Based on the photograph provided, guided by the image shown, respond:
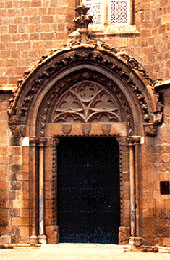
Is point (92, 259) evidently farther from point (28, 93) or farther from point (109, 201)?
point (28, 93)

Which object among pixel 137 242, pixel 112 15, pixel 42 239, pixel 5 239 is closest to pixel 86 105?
pixel 112 15

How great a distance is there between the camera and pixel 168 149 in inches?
478

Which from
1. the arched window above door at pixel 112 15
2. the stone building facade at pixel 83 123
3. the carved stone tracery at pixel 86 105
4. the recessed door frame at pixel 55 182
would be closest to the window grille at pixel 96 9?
the arched window above door at pixel 112 15

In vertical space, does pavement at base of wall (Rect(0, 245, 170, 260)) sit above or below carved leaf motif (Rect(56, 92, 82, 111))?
below

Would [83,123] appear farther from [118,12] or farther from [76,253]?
[76,253]

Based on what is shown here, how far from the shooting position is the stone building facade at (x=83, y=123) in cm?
1231

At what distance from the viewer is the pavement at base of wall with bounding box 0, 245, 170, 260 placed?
11.5 metres

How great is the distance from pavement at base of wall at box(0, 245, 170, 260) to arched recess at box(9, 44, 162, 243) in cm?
38

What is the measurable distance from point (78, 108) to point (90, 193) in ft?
6.08

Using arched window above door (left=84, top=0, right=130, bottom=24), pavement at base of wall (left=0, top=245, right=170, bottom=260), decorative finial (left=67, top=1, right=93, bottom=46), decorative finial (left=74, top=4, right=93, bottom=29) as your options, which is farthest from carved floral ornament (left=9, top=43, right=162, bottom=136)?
pavement at base of wall (left=0, top=245, right=170, bottom=260)

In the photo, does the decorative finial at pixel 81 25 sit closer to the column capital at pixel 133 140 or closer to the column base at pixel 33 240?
the column capital at pixel 133 140

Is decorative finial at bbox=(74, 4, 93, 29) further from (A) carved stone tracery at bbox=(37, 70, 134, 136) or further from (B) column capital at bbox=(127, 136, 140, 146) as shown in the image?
(B) column capital at bbox=(127, 136, 140, 146)

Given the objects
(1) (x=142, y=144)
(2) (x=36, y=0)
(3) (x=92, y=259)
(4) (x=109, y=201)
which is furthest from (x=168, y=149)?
(2) (x=36, y=0)

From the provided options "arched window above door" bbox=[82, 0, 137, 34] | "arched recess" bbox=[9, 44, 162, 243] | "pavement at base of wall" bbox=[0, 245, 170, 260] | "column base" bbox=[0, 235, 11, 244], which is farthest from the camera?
"arched window above door" bbox=[82, 0, 137, 34]
